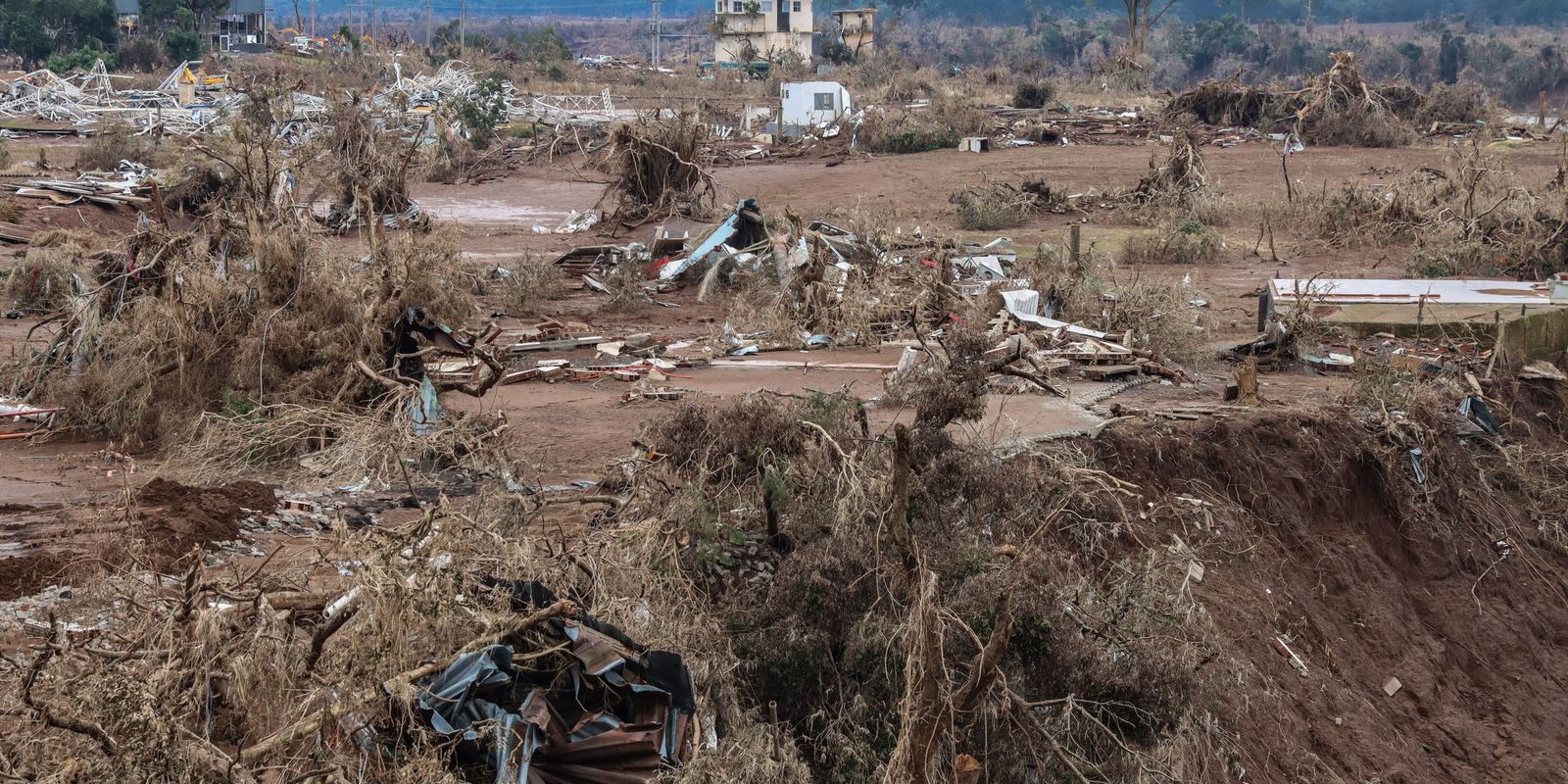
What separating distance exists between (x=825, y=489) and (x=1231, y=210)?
13404 mm

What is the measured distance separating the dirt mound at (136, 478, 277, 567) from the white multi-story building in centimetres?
4890

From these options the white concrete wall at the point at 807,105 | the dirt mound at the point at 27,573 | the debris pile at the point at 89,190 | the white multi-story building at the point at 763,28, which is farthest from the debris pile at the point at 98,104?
the white multi-story building at the point at 763,28

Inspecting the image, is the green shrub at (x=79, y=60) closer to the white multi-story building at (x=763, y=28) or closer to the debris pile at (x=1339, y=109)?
the white multi-story building at (x=763, y=28)

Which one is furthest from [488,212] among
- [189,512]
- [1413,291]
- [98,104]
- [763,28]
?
[763,28]

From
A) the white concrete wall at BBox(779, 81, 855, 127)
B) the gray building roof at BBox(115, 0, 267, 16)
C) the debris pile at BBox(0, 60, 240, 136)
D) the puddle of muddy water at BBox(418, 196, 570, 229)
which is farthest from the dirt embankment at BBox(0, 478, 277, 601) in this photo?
the gray building roof at BBox(115, 0, 267, 16)

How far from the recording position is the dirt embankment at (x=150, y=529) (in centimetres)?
612

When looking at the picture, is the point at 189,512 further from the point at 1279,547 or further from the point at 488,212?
the point at 488,212

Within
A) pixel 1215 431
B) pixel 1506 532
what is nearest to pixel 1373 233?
pixel 1506 532

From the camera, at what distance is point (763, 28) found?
59.4m

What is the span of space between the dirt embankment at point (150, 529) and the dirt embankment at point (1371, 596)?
484 cm

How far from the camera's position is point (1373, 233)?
16.0m

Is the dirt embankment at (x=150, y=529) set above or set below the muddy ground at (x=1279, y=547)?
above

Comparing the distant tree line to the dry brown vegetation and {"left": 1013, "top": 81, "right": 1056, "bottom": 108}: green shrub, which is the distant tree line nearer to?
{"left": 1013, "top": 81, "right": 1056, "bottom": 108}: green shrub

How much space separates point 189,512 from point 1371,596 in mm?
6832
